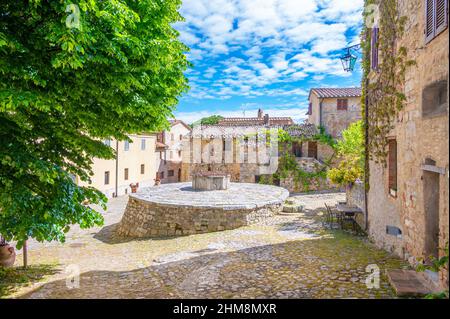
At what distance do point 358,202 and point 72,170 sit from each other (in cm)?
1105

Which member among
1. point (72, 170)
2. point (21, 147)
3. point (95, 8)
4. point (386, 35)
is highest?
point (386, 35)

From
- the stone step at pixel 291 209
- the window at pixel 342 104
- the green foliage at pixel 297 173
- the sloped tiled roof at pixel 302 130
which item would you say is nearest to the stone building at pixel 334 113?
the window at pixel 342 104

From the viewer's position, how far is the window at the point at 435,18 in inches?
199

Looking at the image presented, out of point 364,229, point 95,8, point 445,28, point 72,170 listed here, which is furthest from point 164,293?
point 364,229

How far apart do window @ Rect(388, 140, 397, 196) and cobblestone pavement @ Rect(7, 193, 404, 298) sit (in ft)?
6.25

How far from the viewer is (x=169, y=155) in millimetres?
40531

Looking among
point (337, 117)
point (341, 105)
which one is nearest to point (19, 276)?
point (337, 117)

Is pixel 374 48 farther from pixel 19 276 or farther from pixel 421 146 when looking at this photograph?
pixel 19 276

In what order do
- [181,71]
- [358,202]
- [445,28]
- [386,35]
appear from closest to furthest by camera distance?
[445,28] < [181,71] < [386,35] < [358,202]

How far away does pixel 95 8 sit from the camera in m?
5.17

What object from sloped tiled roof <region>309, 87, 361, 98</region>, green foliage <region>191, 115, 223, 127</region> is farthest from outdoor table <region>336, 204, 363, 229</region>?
green foliage <region>191, 115, 223, 127</region>

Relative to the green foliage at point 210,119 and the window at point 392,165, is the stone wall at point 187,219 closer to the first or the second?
the window at point 392,165

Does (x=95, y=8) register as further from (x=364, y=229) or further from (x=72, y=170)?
(x=364, y=229)

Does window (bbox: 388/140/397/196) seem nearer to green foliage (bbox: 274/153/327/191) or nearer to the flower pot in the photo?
the flower pot
